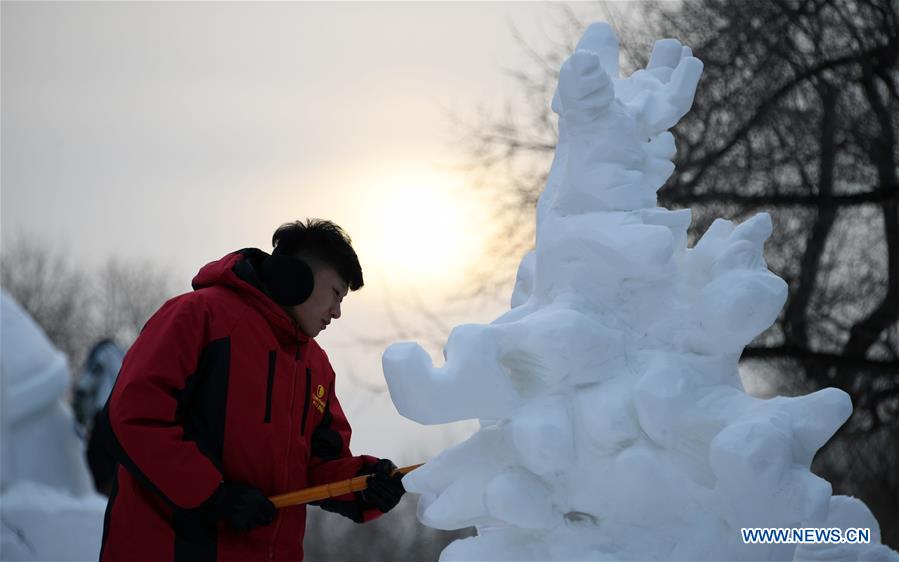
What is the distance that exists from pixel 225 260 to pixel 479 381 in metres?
1.02

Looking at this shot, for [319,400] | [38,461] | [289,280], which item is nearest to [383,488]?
[319,400]

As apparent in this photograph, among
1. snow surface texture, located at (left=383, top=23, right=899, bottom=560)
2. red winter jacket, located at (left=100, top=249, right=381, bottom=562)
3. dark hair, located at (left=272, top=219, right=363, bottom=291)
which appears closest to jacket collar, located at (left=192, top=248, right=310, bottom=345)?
red winter jacket, located at (left=100, top=249, right=381, bottom=562)

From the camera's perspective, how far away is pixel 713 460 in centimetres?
276

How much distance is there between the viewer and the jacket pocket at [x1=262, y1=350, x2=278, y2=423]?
3424 mm

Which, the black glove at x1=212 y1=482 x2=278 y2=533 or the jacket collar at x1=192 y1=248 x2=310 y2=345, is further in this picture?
the jacket collar at x1=192 y1=248 x2=310 y2=345

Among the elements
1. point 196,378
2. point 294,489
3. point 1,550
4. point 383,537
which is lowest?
point 383,537

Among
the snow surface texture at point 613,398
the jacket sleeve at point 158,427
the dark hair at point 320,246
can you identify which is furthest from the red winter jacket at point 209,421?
the snow surface texture at point 613,398

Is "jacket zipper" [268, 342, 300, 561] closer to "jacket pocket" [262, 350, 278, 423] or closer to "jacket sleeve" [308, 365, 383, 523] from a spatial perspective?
"jacket pocket" [262, 350, 278, 423]

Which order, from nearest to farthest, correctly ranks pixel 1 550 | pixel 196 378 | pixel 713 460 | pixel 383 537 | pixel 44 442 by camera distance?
pixel 713 460 → pixel 196 378 → pixel 1 550 → pixel 44 442 → pixel 383 537

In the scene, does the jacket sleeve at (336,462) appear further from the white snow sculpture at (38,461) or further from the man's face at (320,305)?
the white snow sculpture at (38,461)

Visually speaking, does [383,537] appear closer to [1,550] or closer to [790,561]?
[1,550]

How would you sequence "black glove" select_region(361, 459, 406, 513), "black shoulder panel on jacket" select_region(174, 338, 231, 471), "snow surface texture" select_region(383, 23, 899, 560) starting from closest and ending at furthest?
"snow surface texture" select_region(383, 23, 899, 560)
"black shoulder panel on jacket" select_region(174, 338, 231, 471)
"black glove" select_region(361, 459, 406, 513)

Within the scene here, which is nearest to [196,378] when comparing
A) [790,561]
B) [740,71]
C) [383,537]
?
[790,561]

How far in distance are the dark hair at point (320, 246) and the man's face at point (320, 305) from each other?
25mm
